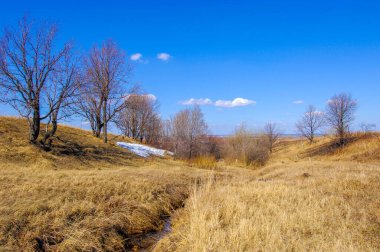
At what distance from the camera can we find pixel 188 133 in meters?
35.4

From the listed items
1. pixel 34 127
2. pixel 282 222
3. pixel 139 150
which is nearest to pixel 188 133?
pixel 139 150

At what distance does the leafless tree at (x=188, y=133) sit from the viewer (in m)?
33.9

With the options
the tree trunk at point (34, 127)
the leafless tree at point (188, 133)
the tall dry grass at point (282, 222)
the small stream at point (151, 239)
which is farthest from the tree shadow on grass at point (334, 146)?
the small stream at point (151, 239)

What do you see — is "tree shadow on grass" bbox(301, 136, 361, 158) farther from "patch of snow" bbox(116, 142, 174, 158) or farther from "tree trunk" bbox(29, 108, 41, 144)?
"tree trunk" bbox(29, 108, 41, 144)

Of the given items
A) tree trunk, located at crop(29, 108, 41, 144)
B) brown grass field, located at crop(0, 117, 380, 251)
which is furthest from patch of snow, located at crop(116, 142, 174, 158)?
brown grass field, located at crop(0, 117, 380, 251)

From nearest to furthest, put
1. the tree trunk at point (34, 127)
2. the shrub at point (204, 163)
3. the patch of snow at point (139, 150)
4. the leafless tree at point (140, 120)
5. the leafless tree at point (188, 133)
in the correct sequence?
the tree trunk at point (34, 127)
the shrub at point (204, 163)
the patch of snow at point (139, 150)
the leafless tree at point (188, 133)
the leafless tree at point (140, 120)

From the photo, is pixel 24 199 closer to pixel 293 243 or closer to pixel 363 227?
pixel 293 243

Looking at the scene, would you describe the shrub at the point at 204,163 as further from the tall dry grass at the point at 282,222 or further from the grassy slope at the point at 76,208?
the tall dry grass at the point at 282,222

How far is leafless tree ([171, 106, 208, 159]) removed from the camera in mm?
33906

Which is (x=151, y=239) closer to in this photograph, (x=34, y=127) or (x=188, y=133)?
(x=34, y=127)

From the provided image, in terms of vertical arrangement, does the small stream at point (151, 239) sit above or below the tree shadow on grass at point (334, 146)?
below

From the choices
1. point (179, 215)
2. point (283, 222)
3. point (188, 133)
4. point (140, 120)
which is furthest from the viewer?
point (140, 120)

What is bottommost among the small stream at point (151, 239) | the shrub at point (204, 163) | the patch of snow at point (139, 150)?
the small stream at point (151, 239)

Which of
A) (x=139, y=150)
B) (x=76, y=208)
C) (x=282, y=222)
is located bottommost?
(x=76, y=208)
